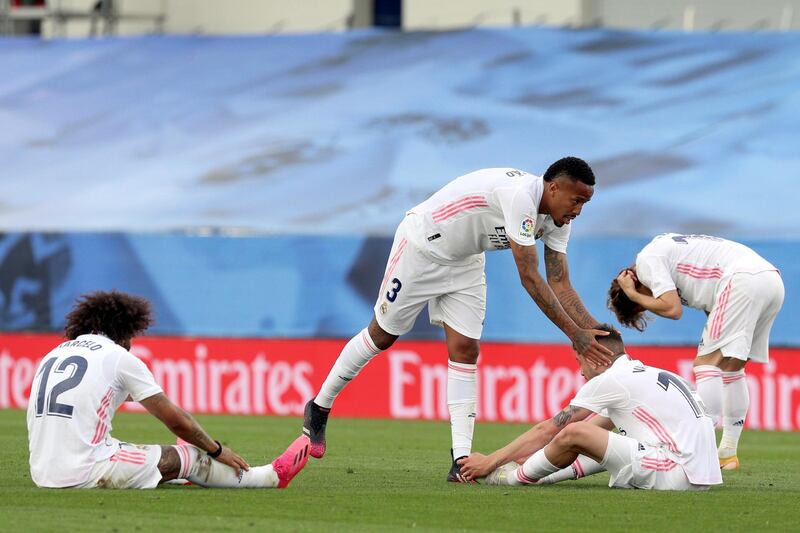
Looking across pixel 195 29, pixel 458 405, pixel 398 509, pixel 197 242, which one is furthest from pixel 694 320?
pixel 195 29

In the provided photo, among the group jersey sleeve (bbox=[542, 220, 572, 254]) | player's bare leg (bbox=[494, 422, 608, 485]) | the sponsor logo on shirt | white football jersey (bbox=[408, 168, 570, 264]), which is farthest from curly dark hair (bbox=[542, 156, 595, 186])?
player's bare leg (bbox=[494, 422, 608, 485])

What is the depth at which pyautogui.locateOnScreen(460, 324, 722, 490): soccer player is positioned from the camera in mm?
8438

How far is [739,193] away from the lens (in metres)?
19.7

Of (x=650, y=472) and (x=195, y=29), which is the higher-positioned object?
(x=650, y=472)

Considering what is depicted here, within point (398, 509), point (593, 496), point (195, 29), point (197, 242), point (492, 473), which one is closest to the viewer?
point (398, 509)

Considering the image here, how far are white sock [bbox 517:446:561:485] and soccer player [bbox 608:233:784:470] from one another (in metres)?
1.82

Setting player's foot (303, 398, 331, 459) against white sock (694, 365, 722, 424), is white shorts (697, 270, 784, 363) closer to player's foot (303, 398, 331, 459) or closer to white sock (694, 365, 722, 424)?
white sock (694, 365, 722, 424)

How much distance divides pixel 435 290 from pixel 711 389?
85.2 inches

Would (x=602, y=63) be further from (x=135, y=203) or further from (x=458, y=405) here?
(x=458, y=405)

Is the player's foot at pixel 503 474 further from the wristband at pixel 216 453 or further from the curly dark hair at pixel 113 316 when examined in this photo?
the curly dark hair at pixel 113 316

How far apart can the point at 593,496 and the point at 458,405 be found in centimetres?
126

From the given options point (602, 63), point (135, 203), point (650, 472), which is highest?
point (650, 472)

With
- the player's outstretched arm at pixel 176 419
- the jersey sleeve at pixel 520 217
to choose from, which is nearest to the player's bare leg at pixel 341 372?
the jersey sleeve at pixel 520 217

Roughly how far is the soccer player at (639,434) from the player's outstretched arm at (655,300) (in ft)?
4.74
